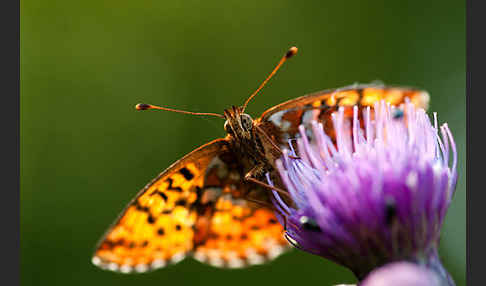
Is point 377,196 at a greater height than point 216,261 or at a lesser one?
greater

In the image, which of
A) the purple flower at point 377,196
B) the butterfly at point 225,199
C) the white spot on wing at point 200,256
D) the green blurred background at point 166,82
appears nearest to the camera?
the purple flower at point 377,196

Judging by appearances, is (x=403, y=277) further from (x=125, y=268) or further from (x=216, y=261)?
(x=125, y=268)

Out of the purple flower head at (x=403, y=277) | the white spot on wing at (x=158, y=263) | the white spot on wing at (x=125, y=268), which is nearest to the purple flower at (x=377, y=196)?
the purple flower head at (x=403, y=277)

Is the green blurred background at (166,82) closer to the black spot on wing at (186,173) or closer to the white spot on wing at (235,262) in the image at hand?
the white spot on wing at (235,262)

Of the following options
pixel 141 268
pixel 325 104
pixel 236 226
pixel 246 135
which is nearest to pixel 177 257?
pixel 141 268

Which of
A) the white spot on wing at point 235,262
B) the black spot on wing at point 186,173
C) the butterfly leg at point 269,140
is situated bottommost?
the white spot on wing at point 235,262

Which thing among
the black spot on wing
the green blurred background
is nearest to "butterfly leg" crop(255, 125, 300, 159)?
the black spot on wing

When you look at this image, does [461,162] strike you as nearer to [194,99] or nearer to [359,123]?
[359,123]
